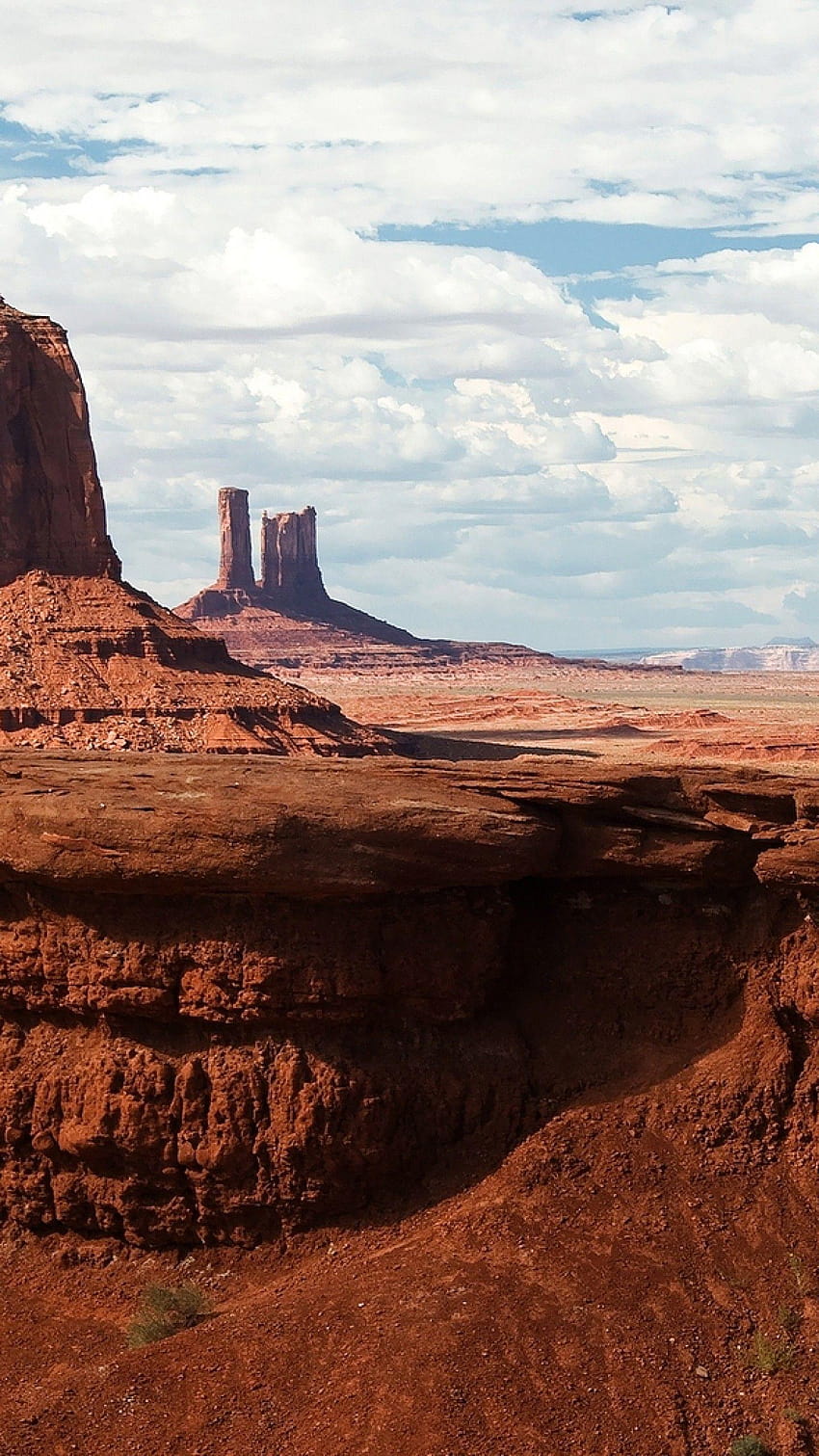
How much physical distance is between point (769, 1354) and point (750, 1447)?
0.97m

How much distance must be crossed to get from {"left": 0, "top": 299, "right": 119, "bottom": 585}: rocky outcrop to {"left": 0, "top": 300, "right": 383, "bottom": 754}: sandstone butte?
5 centimetres

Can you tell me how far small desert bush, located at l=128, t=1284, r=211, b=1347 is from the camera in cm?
1352

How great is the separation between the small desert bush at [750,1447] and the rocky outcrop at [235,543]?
15976 cm

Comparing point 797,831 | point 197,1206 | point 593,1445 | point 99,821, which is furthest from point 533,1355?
point 99,821

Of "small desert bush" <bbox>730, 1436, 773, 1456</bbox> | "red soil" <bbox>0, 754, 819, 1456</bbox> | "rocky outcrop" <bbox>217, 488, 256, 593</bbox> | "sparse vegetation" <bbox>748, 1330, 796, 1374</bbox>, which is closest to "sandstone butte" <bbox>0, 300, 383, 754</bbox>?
"red soil" <bbox>0, 754, 819, 1456</bbox>

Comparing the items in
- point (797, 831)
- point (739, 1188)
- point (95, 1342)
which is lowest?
point (95, 1342)

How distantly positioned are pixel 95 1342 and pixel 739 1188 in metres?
5.44

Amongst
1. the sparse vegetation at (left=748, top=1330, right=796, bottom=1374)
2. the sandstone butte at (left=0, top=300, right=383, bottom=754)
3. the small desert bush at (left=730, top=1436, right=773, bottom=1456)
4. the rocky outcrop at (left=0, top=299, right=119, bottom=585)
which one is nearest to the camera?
the small desert bush at (left=730, top=1436, right=773, bottom=1456)

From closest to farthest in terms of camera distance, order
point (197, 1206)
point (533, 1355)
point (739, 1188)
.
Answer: point (533, 1355) < point (739, 1188) < point (197, 1206)

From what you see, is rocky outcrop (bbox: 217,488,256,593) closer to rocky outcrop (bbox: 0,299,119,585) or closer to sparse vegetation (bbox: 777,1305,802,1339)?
rocky outcrop (bbox: 0,299,119,585)

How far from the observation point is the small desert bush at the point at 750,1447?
11.5m

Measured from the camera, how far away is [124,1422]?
1211 cm

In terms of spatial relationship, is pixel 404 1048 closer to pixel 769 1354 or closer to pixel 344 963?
pixel 344 963

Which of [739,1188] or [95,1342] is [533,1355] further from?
[95,1342]
